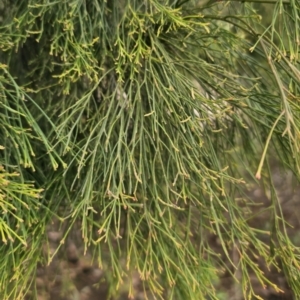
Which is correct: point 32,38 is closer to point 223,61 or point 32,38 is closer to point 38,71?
point 38,71

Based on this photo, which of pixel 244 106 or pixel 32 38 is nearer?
pixel 244 106

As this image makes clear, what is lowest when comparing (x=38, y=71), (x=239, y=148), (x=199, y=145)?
(x=239, y=148)

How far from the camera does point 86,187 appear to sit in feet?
4.85

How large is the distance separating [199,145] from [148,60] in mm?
334

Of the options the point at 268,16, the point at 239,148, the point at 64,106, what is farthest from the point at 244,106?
the point at 268,16

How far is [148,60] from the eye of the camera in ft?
4.92

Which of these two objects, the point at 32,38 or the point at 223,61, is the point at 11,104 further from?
the point at 223,61

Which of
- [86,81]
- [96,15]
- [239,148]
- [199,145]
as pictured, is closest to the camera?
[199,145]

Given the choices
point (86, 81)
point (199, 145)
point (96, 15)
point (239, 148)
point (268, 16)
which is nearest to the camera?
point (199, 145)

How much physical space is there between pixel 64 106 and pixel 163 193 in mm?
486

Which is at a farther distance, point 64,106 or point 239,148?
point 239,148

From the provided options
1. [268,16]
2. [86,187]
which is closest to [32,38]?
[86,187]

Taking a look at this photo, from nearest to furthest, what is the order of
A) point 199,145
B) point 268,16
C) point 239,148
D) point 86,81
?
1. point 199,145
2. point 86,81
3. point 239,148
4. point 268,16

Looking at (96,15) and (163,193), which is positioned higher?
(96,15)
